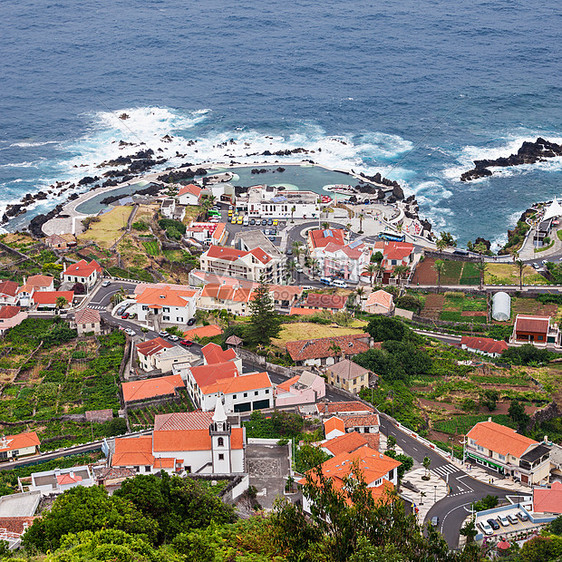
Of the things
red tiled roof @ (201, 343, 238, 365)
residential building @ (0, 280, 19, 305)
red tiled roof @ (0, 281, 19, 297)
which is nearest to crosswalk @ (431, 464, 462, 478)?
red tiled roof @ (201, 343, 238, 365)

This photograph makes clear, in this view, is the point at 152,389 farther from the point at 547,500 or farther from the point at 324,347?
the point at 547,500

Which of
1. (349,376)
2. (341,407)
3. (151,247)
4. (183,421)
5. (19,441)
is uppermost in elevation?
(183,421)

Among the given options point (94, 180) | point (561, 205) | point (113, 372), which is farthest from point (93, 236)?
point (561, 205)

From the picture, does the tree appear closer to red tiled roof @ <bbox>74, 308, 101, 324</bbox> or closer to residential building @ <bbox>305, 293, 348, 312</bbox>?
red tiled roof @ <bbox>74, 308, 101, 324</bbox>

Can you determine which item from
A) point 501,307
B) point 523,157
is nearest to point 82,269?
point 501,307

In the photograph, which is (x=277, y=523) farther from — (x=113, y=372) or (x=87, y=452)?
(x=113, y=372)

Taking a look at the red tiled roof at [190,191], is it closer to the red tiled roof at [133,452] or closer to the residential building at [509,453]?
the red tiled roof at [133,452]
